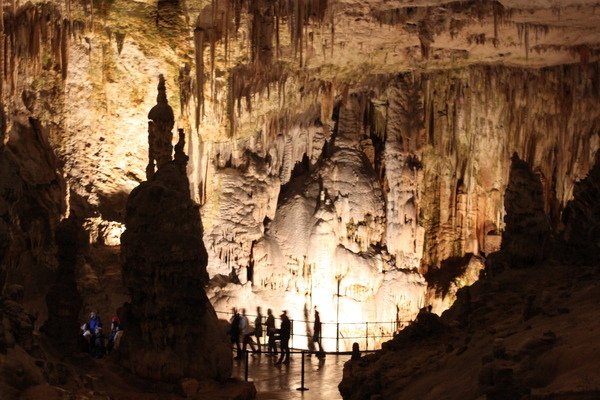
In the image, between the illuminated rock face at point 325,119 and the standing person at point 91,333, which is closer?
the standing person at point 91,333

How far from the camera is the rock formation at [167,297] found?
1086cm

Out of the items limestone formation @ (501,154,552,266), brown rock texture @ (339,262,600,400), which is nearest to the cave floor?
brown rock texture @ (339,262,600,400)

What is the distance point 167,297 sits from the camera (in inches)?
430

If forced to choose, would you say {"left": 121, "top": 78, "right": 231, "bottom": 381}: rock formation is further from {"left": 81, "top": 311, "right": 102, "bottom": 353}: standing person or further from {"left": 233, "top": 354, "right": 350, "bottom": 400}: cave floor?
{"left": 81, "top": 311, "right": 102, "bottom": 353}: standing person

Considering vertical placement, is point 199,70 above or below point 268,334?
above

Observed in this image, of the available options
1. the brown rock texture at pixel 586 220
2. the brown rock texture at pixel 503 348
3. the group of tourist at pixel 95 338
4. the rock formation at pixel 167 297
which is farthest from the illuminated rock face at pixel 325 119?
the brown rock texture at pixel 503 348

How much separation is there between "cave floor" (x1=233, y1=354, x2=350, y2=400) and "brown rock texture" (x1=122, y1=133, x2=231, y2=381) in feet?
3.38

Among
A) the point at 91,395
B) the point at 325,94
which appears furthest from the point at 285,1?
the point at 91,395

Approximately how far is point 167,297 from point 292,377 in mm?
3005

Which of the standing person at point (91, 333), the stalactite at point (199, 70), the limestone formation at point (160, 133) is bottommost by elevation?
the standing person at point (91, 333)

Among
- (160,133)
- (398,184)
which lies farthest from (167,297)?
(398,184)

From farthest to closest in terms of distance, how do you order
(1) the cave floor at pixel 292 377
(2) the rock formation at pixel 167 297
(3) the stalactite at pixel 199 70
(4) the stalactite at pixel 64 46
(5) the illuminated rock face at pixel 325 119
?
1. (3) the stalactite at pixel 199 70
2. (4) the stalactite at pixel 64 46
3. (5) the illuminated rock face at pixel 325 119
4. (1) the cave floor at pixel 292 377
5. (2) the rock formation at pixel 167 297

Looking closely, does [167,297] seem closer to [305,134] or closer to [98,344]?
[98,344]

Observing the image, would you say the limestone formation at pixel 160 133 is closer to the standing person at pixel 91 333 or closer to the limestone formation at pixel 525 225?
the standing person at pixel 91 333
